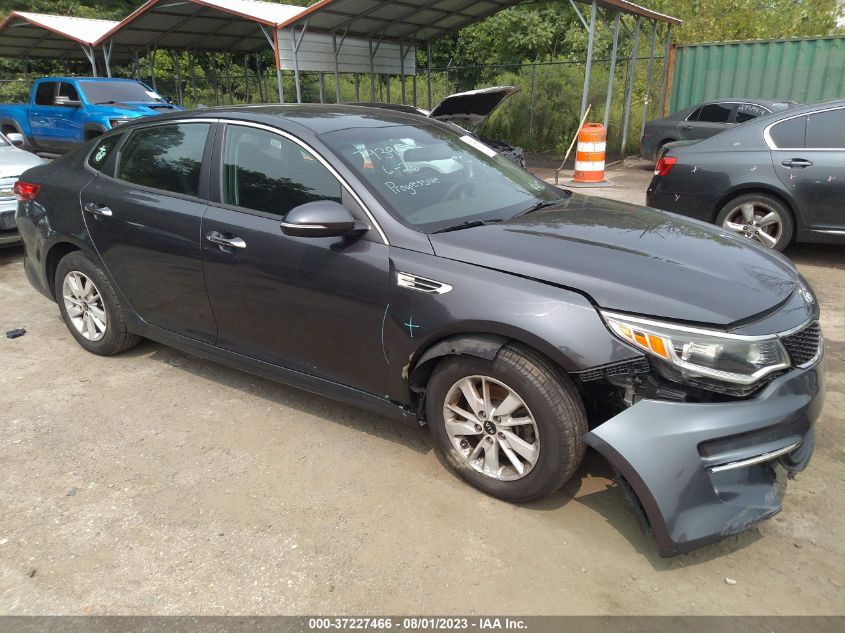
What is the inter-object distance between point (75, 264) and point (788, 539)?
4369mm

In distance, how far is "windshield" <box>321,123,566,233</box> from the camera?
312 cm

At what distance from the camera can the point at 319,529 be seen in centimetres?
274

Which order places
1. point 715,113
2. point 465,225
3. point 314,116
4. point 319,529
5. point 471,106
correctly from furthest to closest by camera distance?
point 715,113 < point 471,106 < point 314,116 < point 465,225 < point 319,529

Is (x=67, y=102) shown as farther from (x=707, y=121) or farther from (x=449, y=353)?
(x=449, y=353)

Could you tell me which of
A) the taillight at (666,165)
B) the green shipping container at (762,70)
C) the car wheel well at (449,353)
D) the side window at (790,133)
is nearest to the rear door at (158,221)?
the car wheel well at (449,353)

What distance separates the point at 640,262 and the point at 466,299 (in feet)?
2.48

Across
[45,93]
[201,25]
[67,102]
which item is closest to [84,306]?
[67,102]

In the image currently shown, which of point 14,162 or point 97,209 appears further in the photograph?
point 14,162

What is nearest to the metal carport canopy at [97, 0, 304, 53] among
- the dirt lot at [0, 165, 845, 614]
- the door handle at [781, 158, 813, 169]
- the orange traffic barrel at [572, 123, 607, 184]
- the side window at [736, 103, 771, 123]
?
the orange traffic barrel at [572, 123, 607, 184]

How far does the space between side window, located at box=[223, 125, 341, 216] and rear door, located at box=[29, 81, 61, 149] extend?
12.1m

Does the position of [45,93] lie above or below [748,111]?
above

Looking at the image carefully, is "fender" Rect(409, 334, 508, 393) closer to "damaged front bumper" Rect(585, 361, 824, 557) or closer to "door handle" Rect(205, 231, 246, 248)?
"damaged front bumper" Rect(585, 361, 824, 557)

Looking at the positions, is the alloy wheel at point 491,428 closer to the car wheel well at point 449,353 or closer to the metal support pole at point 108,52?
the car wheel well at point 449,353

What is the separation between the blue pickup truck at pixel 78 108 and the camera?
41.0ft
